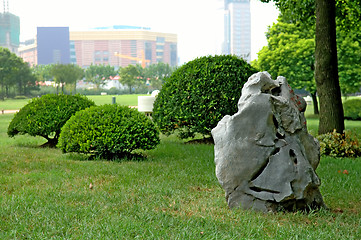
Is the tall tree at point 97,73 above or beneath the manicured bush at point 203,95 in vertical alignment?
above

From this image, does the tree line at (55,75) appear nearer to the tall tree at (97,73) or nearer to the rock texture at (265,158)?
the tall tree at (97,73)

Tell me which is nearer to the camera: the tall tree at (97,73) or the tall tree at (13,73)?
the tall tree at (13,73)

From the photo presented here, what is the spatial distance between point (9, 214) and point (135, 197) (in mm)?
1400

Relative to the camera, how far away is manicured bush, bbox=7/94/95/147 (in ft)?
29.7

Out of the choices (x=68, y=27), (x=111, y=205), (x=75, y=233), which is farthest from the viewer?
(x=68, y=27)

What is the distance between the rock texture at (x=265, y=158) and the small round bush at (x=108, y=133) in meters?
3.13

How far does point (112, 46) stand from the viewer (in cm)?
11000

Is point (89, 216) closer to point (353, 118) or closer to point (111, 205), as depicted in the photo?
point (111, 205)

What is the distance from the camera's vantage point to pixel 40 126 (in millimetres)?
9039

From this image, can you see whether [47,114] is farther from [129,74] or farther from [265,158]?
[129,74]

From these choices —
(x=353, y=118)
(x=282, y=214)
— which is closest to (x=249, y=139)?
(x=282, y=214)

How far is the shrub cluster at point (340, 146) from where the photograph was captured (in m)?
8.35

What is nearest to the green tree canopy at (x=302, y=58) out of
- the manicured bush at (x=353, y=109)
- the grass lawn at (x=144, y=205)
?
the manicured bush at (x=353, y=109)

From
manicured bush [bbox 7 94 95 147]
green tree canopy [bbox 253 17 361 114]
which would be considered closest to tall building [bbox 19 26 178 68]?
green tree canopy [bbox 253 17 361 114]
